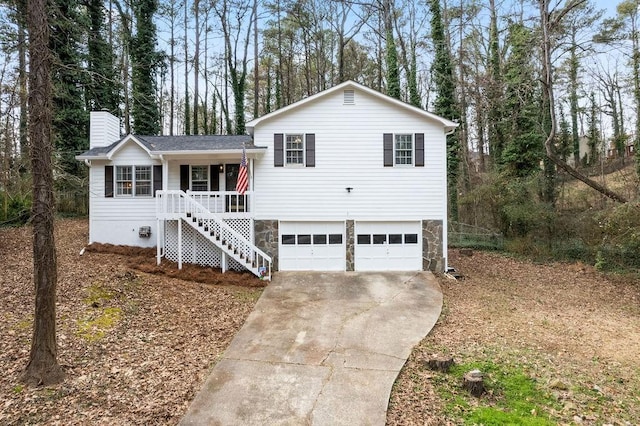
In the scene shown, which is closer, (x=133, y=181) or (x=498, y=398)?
(x=498, y=398)

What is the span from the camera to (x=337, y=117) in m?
13.2

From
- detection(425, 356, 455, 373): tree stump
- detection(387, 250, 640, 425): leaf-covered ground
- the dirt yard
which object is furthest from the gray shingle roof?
detection(425, 356, 455, 373): tree stump

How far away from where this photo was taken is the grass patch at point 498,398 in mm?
5008

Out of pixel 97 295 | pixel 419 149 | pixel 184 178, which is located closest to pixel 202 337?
pixel 97 295

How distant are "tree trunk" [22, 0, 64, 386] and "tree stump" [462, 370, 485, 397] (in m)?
6.38

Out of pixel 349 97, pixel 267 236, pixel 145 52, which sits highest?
pixel 145 52

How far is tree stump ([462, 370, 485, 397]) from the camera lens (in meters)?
5.58

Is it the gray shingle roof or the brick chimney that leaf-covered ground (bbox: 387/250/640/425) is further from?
the brick chimney

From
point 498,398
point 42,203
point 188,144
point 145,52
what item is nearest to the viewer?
point 42,203

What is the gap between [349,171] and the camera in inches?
522

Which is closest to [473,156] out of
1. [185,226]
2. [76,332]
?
[185,226]

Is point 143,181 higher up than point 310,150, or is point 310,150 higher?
point 310,150

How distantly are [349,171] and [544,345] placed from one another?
317 inches

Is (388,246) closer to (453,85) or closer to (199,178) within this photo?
(199,178)
